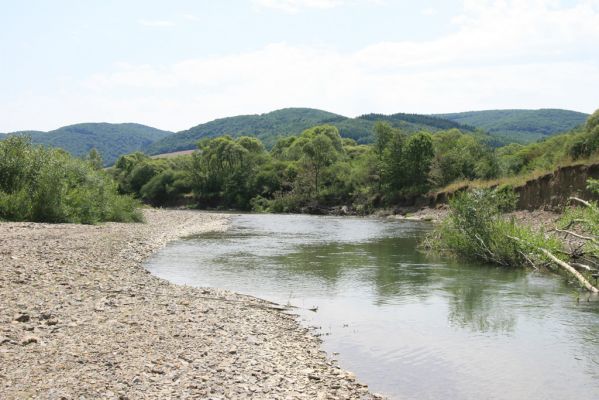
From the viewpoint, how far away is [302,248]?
35.4m

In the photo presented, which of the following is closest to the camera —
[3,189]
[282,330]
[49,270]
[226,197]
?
[282,330]

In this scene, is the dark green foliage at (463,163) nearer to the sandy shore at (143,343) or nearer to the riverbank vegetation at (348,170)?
the riverbank vegetation at (348,170)

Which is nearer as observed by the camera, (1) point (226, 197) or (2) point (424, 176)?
(2) point (424, 176)

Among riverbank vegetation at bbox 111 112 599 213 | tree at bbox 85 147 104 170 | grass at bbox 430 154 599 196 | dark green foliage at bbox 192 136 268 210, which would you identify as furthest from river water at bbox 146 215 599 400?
dark green foliage at bbox 192 136 268 210

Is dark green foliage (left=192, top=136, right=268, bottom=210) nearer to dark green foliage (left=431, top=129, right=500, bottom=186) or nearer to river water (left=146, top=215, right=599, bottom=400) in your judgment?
dark green foliage (left=431, top=129, right=500, bottom=186)

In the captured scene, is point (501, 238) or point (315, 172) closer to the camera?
point (501, 238)

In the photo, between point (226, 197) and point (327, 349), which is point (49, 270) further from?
point (226, 197)

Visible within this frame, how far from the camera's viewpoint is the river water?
1158cm

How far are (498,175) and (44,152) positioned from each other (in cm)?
5574

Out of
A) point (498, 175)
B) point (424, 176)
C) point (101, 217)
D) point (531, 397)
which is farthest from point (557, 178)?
point (531, 397)

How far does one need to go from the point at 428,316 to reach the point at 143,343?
8.81 m

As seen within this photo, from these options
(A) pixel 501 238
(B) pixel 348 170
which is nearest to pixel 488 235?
(A) pixel 501 238

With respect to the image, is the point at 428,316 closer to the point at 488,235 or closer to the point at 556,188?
the point at 488,235

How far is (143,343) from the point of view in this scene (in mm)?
11930
